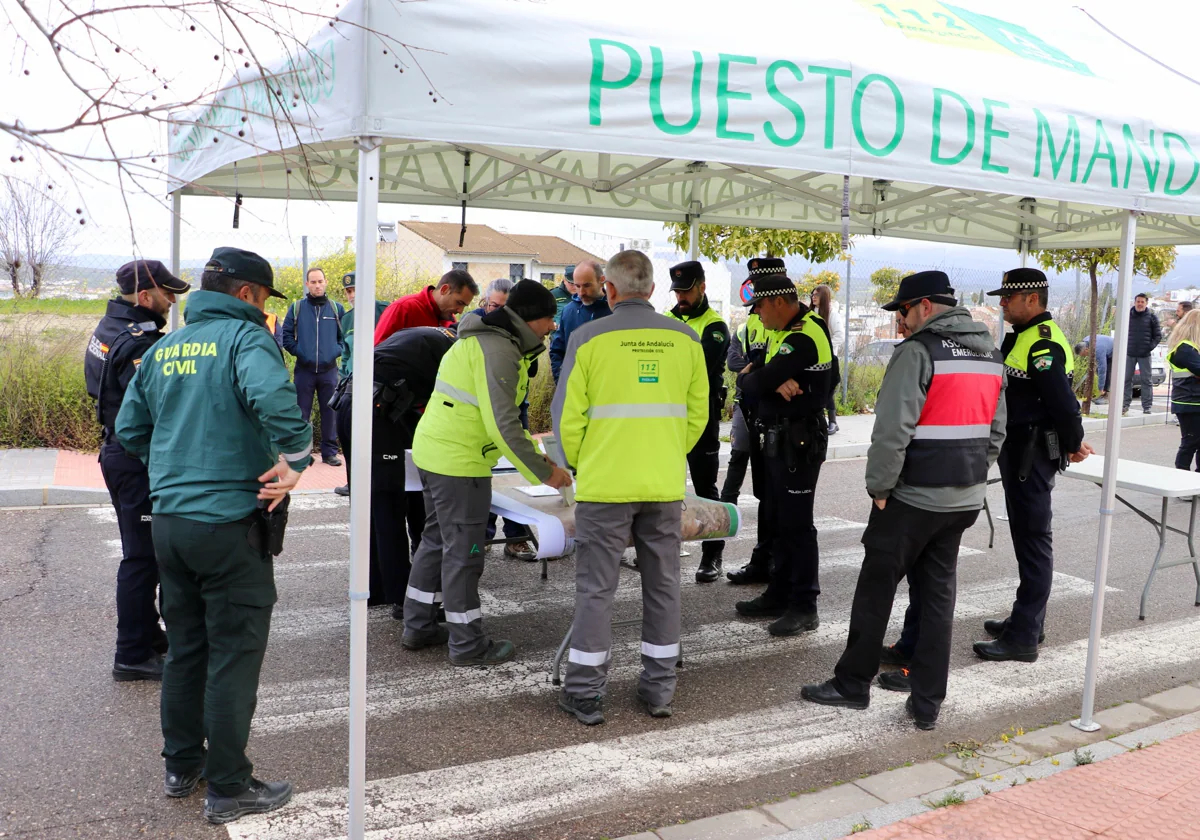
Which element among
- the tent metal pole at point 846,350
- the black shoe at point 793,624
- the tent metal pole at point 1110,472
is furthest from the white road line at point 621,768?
the tent metal pole at point 846,350

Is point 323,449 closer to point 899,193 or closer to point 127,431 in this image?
point 899,193

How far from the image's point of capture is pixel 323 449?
1070 cm

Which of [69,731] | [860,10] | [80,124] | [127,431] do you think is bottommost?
[69,731]

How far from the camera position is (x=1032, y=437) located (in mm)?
5203

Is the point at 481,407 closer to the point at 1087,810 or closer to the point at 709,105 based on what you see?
the point at 709,105

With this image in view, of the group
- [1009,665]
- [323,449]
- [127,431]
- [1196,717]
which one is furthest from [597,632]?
[323,449]

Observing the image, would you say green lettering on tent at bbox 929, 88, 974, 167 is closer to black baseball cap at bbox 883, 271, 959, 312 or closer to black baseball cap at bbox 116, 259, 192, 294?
black baseball cap at bbox 883, 271, 959, 312

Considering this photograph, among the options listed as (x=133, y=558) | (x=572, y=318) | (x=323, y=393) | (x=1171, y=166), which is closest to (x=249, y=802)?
(x=133, y=558)

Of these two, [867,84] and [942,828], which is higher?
[867,84]

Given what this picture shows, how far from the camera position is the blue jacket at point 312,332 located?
1027cm

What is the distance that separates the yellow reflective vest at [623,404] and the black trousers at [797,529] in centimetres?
138

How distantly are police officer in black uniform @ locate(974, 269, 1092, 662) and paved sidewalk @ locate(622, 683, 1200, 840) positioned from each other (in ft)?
3.17

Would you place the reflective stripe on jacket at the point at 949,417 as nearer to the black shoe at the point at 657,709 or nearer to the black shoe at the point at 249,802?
the black shoe at the point at 657,709

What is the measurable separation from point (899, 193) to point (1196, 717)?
4784 millimetres
